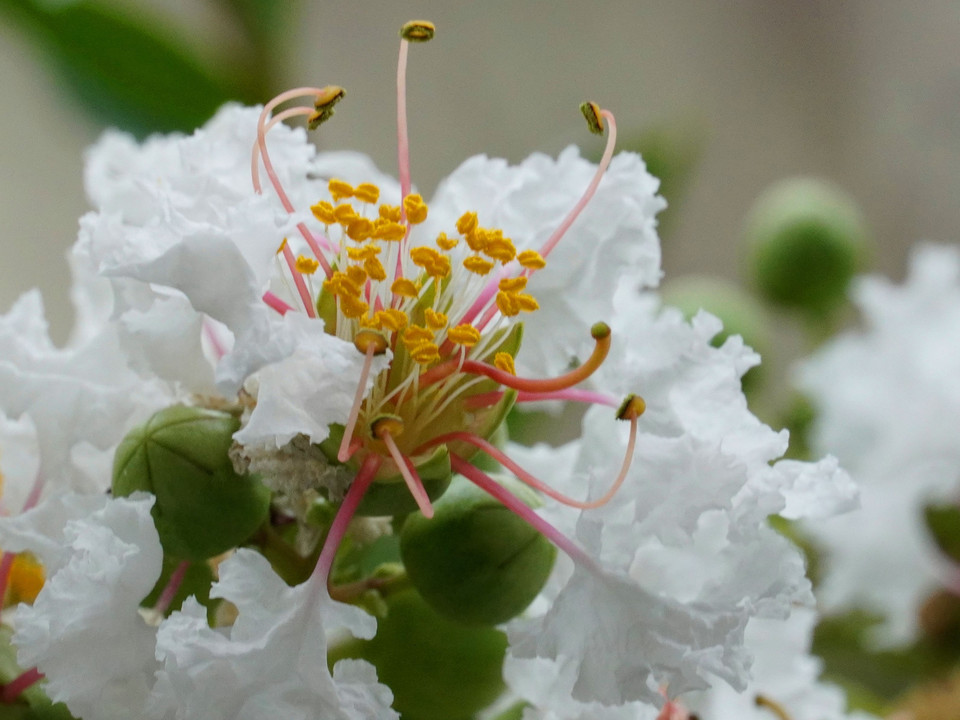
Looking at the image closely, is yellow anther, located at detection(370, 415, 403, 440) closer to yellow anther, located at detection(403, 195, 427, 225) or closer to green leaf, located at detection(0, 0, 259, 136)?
yellow anther, located at detection(403, 195, 427, 225)

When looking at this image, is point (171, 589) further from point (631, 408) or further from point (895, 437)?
point (895, 437)

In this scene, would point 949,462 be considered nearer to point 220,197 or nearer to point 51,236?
point 220,197

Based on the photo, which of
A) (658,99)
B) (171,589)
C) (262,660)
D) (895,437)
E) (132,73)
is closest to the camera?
(262,660)

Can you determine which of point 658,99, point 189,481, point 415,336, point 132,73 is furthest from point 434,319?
point 658,99

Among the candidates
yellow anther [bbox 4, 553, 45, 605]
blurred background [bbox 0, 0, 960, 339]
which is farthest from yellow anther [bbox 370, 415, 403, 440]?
blurred background [bbox 0, 0, 960, 339]

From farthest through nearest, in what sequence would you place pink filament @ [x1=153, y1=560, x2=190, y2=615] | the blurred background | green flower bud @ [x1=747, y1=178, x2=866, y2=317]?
the blurred background, green flower bud @ [x1=747, y1=178, x2=866, y2=317], pink filament @ [x1=153, y1=560, x2=190, y2=615]

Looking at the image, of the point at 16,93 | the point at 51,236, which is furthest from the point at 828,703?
the point at 16,93

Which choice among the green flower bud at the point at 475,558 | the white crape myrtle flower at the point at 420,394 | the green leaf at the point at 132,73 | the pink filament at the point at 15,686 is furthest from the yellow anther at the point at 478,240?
the green leaf at the point at 132,73
